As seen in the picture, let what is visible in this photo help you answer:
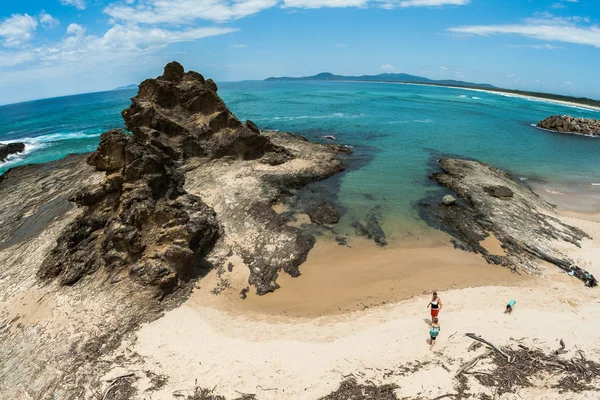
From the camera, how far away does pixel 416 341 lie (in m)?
12.7

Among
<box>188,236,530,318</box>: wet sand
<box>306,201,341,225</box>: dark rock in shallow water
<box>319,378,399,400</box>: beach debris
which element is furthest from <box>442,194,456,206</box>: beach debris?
<box>319,378,399,400</box>: beach debris

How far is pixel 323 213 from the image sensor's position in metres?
22.8

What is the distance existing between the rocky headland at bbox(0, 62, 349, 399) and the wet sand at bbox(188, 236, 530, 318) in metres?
0.86

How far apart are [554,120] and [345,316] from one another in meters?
64.6

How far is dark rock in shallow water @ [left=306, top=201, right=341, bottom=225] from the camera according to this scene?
22.0 meters

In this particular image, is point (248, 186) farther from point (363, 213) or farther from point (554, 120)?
point (554, 120)

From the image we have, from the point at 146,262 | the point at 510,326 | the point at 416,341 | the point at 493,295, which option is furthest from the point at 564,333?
the point at 146,262

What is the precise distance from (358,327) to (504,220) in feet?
47.3

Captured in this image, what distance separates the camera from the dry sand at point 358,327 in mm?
11211

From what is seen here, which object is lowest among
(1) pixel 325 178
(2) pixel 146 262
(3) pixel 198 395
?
(3) pixel 198 395

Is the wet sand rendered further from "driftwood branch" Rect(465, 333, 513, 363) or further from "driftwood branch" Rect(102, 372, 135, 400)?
"driftwood branch" Rect(102, 372, 135, 400)

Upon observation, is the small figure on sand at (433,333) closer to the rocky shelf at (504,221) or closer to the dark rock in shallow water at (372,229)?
the dark rock in shallow water at (372,229)

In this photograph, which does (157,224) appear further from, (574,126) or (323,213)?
(574,126)

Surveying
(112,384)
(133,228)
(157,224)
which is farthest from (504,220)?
(112,384)
